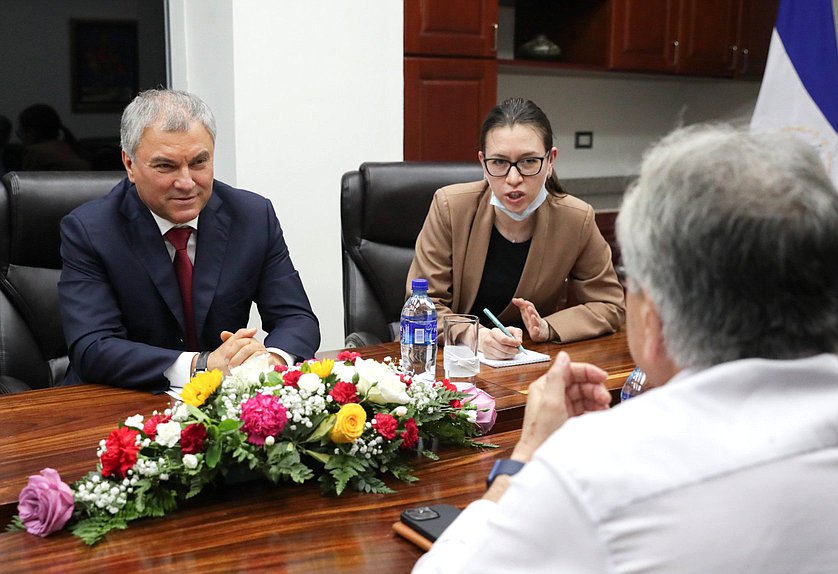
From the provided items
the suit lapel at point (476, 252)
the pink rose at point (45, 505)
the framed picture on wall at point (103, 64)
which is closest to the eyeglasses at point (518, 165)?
the suit lapel at point (476, 252)

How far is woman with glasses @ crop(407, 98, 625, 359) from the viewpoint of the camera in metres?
2.37

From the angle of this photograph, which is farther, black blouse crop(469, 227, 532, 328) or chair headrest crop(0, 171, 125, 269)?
black blouse crop(469, 227, 532, 328)

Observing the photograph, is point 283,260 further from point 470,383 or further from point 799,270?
point 799,270

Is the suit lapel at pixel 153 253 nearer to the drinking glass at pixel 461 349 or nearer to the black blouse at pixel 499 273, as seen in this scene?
the drinking glass at pixel 461 349

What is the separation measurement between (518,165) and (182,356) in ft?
3.44

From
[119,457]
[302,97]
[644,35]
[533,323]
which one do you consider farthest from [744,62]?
[119,457]

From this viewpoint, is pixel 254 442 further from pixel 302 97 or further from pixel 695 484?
pixel 302 97

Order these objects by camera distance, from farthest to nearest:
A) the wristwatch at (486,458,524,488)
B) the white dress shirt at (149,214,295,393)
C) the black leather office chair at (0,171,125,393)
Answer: the black leather office chair at (0,171,125,393) < the white dress shirt at (149,214,295,393) < the wristwatch at (486,458,524,488)

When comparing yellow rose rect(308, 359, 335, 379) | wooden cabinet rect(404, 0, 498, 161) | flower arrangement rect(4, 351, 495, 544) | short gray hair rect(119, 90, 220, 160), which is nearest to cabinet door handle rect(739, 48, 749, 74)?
wooden cabinet rect(404, 0, 498, 161)

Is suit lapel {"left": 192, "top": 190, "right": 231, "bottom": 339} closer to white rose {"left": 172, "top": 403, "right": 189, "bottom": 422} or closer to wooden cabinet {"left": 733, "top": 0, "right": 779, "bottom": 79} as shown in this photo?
white rose {"left": 172, "top": 403, "right": 189, "bottom": 422}

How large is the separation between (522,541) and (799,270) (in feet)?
1.13

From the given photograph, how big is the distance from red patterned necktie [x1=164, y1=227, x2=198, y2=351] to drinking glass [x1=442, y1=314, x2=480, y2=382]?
2.26 ft

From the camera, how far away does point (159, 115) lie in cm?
205

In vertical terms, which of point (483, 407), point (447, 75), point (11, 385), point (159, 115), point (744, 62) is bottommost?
point (11, 385)
